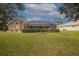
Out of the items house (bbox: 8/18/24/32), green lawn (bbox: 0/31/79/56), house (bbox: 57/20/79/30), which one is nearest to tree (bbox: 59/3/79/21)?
house (bbox: 57/20/79/30)

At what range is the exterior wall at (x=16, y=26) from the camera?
2.54 m

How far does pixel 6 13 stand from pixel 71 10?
76cm

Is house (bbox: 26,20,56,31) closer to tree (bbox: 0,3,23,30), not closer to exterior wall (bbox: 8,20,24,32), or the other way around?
exterior wall (bbox: 8,20,24,32)

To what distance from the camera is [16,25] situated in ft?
8.42

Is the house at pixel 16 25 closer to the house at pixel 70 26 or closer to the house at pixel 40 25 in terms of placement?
the house at pixel 40 25

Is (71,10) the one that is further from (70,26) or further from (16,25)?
(16,25)

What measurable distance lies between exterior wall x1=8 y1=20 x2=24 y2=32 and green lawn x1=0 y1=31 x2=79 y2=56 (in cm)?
6

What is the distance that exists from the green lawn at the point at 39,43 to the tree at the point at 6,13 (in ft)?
0.39

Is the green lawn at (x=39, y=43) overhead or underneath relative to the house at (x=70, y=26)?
underneath

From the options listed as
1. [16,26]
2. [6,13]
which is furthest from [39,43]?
[6,13]

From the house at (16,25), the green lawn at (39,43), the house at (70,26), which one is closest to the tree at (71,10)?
the house at (70,26)

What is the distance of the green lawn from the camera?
248 centimetres

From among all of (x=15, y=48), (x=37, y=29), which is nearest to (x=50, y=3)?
(x=37, y=29)

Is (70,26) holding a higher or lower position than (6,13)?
lower
